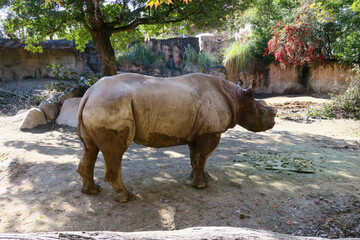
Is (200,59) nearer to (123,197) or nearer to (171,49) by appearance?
(171,49)

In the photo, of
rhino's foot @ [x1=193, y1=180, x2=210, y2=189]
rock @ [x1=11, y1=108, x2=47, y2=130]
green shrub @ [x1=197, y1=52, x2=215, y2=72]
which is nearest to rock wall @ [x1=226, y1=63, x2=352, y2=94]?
green shrub @ [x1=197, y1=52, x2=215, y2=72]

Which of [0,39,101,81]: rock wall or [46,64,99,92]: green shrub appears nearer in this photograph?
[46,64,99,92]: green shrub

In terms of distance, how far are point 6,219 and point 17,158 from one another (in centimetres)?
227

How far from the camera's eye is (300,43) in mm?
14695

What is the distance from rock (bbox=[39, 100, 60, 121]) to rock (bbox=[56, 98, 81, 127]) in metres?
0.18

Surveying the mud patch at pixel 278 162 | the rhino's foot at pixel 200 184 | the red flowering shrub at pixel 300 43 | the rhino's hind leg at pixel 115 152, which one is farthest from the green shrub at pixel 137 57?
the rhino's hind leg at pixel 115 152

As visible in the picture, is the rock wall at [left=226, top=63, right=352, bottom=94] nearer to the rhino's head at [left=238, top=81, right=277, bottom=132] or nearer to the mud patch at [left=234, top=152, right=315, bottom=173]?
the mud patch at [left=234, top=152, right=315, bottom=173]

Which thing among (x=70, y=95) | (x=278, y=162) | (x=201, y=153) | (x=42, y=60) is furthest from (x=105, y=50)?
(x=42, y=60)

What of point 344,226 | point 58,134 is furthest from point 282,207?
point 58,134

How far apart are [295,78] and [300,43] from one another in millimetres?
2745

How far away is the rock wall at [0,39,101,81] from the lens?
1680cm

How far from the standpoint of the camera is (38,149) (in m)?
5.52

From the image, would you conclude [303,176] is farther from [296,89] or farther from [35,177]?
[296,89]

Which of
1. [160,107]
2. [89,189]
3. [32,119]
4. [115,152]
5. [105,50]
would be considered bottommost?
[89,189]
